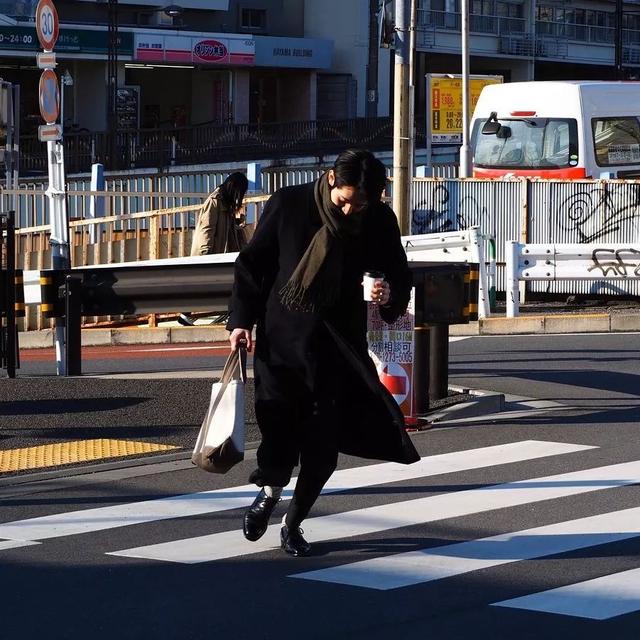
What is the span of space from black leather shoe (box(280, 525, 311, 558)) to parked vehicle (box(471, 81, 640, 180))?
18.2 m

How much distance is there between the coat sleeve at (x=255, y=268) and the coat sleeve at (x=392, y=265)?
1.53ft

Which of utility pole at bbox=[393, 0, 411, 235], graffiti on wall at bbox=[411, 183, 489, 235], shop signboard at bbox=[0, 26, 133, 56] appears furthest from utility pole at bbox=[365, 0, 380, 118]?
utility pole at bbox=[393, 0, 411, 235]

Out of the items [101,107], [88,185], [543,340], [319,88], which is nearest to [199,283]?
[543,340]

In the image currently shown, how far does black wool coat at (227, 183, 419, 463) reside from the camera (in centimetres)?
616

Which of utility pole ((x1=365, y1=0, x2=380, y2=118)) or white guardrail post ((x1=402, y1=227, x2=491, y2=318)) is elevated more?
utility pole ((x1=365, y1=0, x2=380, y2=118))

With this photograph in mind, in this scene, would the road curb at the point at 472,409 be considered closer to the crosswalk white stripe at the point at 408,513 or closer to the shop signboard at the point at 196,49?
the crosswalk white stripe at the point at 408,513

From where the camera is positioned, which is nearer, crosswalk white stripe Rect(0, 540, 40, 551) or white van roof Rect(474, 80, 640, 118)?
crosswalk white stripe Rect(0, 540, 40, 551)

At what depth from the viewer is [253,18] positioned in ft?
209

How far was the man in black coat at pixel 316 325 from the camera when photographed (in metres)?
6.10

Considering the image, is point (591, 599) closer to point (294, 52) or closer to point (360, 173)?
point (360, 173)

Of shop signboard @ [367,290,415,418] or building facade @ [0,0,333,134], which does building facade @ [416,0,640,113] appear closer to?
building facade @ [0,0,333,134]

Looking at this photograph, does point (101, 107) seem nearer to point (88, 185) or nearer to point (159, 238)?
point (88, 185)

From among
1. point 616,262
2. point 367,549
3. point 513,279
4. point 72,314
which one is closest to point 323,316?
point 367,549

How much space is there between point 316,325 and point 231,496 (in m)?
1.86
